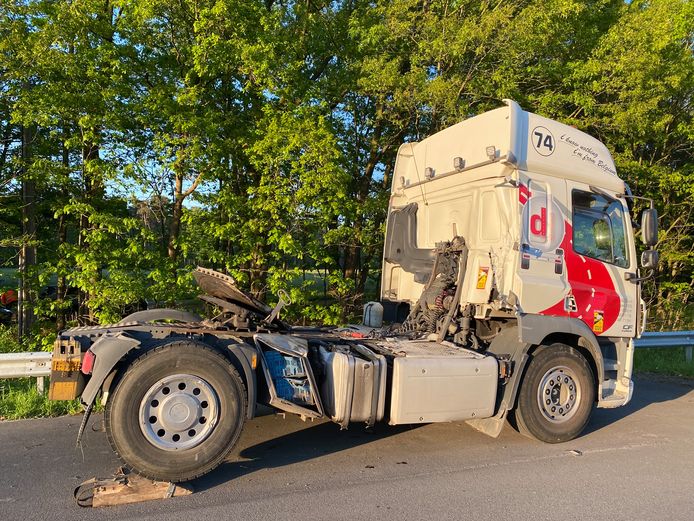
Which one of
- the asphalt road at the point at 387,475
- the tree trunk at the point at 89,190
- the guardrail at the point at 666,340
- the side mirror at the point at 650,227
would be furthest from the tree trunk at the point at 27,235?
the guardrail at the point at 666,340

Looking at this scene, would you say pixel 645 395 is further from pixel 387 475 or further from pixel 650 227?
pixel 387 475

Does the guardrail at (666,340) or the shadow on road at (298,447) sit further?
the guardrail at (666,340)

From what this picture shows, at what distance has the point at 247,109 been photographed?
956cm

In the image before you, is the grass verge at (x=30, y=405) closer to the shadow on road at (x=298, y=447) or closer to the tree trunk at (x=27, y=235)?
the shadow on road at (x=298, y=447)

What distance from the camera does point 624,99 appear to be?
10.9 meters

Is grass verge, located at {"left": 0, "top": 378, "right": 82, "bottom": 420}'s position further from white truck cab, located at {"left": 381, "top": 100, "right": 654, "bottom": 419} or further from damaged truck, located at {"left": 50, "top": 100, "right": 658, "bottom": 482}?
white truck cab, located at {"left": 381, "top": 100, "right": 654, "bottom": 419}

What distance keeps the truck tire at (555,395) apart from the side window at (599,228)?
47.0 inches

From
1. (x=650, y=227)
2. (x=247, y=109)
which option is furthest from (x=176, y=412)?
(x=247, y=109)

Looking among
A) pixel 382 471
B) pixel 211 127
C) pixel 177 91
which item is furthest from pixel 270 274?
pixel 382 471

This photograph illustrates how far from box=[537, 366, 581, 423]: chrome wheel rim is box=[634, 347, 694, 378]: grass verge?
514 cm

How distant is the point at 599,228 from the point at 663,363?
574cm

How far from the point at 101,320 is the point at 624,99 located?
11145 mm

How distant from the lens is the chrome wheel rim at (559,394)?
17.3 ft

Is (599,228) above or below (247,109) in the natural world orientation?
below
